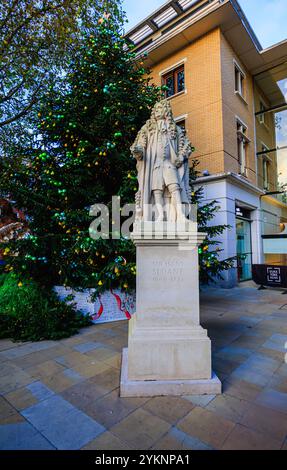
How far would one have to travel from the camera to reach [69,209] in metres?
5.96

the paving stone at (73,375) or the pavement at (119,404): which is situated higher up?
the pavement at (119,404)

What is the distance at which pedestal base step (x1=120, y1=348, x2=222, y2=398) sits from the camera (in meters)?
2.72

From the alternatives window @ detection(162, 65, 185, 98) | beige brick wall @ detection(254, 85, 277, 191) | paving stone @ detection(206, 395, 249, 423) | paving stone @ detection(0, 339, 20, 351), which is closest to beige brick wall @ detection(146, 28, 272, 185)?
window @ detection(162, 65, 185, 98)

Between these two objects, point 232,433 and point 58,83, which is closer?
point 232,433

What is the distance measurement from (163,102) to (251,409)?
3958mm

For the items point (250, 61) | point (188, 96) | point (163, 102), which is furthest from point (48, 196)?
point (250, 61)

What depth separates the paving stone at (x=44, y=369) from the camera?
10.7 feet

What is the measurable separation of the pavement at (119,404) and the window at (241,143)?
33.8 ft

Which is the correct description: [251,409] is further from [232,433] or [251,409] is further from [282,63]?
[282,63]

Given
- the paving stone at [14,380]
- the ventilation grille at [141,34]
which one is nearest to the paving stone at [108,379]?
the paving stone at [14,380]

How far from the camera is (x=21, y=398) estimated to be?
8.88 ft

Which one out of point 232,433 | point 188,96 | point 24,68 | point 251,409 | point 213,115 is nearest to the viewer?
point 232,433

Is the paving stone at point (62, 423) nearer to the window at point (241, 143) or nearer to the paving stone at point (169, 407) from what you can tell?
the paving stone at point (169, 407)

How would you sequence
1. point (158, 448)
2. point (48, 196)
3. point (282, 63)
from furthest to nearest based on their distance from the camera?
point (282, 63) < point (48, 196) < point (158, 448)
